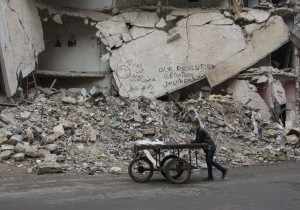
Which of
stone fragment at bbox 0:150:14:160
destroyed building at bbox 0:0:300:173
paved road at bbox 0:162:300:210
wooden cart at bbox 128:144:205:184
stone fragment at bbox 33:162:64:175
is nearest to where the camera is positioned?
paved road at bbox 0:162:300:210

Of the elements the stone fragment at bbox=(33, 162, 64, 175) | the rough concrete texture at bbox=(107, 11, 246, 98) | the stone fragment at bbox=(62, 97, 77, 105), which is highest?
the rough concrete texture at bbox=(107, 11, 246, 98)

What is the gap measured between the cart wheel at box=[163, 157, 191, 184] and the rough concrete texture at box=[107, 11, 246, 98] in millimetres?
8724

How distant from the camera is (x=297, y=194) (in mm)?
11000

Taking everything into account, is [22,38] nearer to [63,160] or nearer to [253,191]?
[63,160]

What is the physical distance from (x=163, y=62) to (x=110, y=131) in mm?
4996

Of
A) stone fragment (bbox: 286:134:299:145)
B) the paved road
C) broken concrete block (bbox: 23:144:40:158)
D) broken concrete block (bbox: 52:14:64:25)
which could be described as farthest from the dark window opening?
broken concrete block (bbox: 23:144:40:158)

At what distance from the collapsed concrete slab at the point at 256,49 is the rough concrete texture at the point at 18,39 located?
6707 mm

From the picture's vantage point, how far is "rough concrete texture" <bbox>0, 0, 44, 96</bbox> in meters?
18.2

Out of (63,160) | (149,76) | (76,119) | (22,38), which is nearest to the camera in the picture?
(63,160)

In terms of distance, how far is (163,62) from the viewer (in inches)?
849

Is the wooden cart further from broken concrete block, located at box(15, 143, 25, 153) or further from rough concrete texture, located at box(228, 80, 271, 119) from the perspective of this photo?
rough concrete texture, located at box(228, 80, 271, 119)

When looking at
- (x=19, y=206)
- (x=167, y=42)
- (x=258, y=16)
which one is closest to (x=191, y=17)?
(x=167, y=42)

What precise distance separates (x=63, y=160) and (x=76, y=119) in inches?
116

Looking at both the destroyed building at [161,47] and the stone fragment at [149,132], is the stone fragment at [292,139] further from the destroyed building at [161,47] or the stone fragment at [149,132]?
Result: the stone fragment at [149,132]
